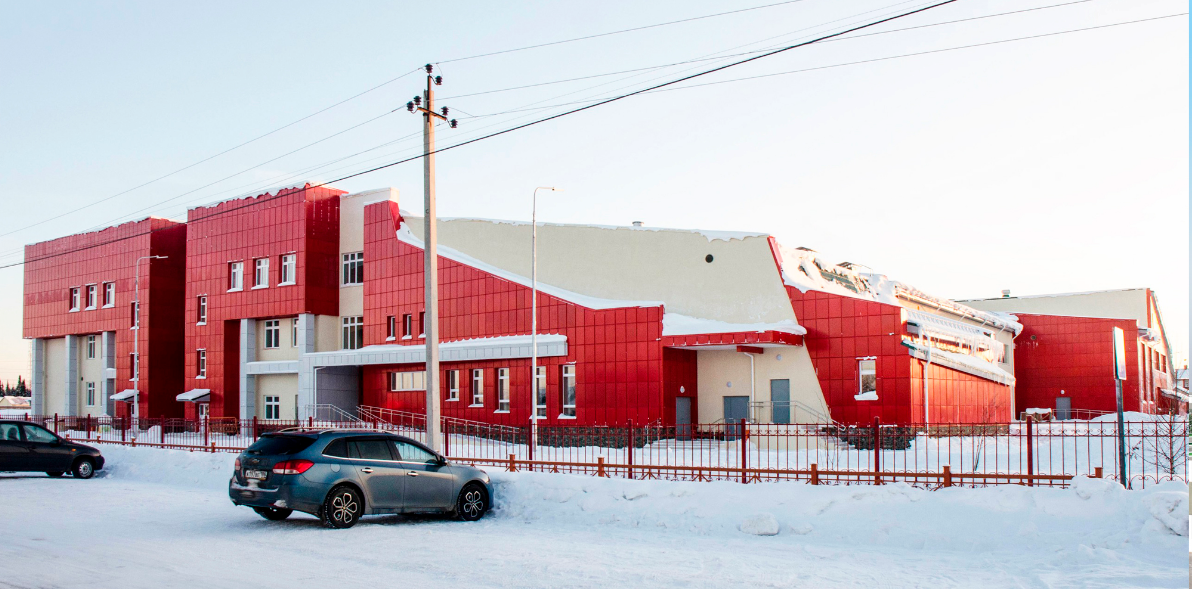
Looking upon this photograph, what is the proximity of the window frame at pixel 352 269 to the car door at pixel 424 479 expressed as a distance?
30.8 meters

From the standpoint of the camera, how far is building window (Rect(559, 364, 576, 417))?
36344 millimetres

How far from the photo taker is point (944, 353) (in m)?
34.4

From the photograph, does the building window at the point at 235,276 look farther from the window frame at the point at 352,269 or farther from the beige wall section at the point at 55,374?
the beige wall section at the point at 55,374

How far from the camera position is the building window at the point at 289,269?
147ft

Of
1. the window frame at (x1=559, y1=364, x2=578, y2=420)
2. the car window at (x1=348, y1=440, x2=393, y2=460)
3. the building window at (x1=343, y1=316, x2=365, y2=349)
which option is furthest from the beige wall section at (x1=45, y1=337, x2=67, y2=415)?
the car window at (x1=348, y1=440, x2=393, y2=460)

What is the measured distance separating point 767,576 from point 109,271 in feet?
176

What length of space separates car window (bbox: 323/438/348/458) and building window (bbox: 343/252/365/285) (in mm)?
31416

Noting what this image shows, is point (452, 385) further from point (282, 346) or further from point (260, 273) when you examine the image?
point (260, 273)

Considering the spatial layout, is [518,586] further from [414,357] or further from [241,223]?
[241,223]

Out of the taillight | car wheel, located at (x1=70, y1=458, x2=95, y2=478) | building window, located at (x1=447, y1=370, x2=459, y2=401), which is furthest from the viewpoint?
building window, located at (x1=447, y1=370, x2=459, y2=401)

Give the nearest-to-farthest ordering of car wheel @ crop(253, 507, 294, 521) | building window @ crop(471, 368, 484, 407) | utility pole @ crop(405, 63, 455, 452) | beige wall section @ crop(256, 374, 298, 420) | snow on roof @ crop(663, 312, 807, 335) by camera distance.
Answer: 1. car wheel @ crop(253, 507, 294, 521)
2. utility pole @ crop(405, 63, 455, 452)
3. snow on roof @ crop(663, 312, 807, 335)
4. building window @ crop(471, 368, 484, 407)
5. beige wall section @ crop(256, 374, 298, 420)

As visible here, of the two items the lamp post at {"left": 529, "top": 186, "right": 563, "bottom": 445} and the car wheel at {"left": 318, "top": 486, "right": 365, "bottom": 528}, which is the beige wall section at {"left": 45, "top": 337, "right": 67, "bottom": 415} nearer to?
the lamp post at {"left": 529, "top": 186, "right": 563, "bottom": 445}

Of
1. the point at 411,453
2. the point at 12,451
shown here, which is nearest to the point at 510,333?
the point at 12,451

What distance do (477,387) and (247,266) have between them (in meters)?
15.4
